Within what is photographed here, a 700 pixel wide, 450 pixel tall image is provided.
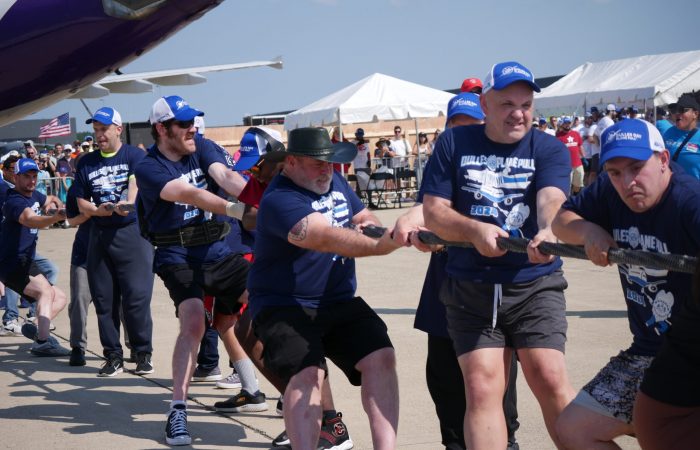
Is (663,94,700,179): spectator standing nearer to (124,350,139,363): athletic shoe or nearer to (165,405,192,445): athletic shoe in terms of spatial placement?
(165,405,192,445): athletic shoe

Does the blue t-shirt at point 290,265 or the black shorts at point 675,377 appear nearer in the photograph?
the black shorts at point 675,377

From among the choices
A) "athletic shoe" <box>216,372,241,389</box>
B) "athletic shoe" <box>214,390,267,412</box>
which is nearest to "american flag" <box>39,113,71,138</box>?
"athletic shoe" <box>216,372,241,389</box>

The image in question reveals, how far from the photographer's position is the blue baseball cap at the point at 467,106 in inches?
202

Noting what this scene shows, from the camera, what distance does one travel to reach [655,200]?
340cm

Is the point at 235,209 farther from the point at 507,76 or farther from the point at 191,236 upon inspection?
the point at 507,76

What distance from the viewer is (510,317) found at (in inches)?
160

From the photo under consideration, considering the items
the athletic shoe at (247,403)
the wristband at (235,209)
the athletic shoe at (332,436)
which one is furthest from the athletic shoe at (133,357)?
the athletic shoe at (332,436)

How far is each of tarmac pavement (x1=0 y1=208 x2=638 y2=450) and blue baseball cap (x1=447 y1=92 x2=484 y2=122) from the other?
1.82 metres

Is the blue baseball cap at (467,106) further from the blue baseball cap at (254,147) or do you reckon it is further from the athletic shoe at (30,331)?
the athletic shoe at (30,331)

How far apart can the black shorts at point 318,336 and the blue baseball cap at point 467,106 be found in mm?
1188

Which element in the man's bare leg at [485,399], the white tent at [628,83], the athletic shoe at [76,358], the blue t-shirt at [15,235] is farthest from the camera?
the white tent at [628,83]

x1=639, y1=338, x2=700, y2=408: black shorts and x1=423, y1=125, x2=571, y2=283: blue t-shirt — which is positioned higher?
x1=423, y1=125, x2=571, y2=283: blue t-shirt

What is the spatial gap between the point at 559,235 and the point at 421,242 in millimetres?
656

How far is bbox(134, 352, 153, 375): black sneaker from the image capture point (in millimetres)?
7992
